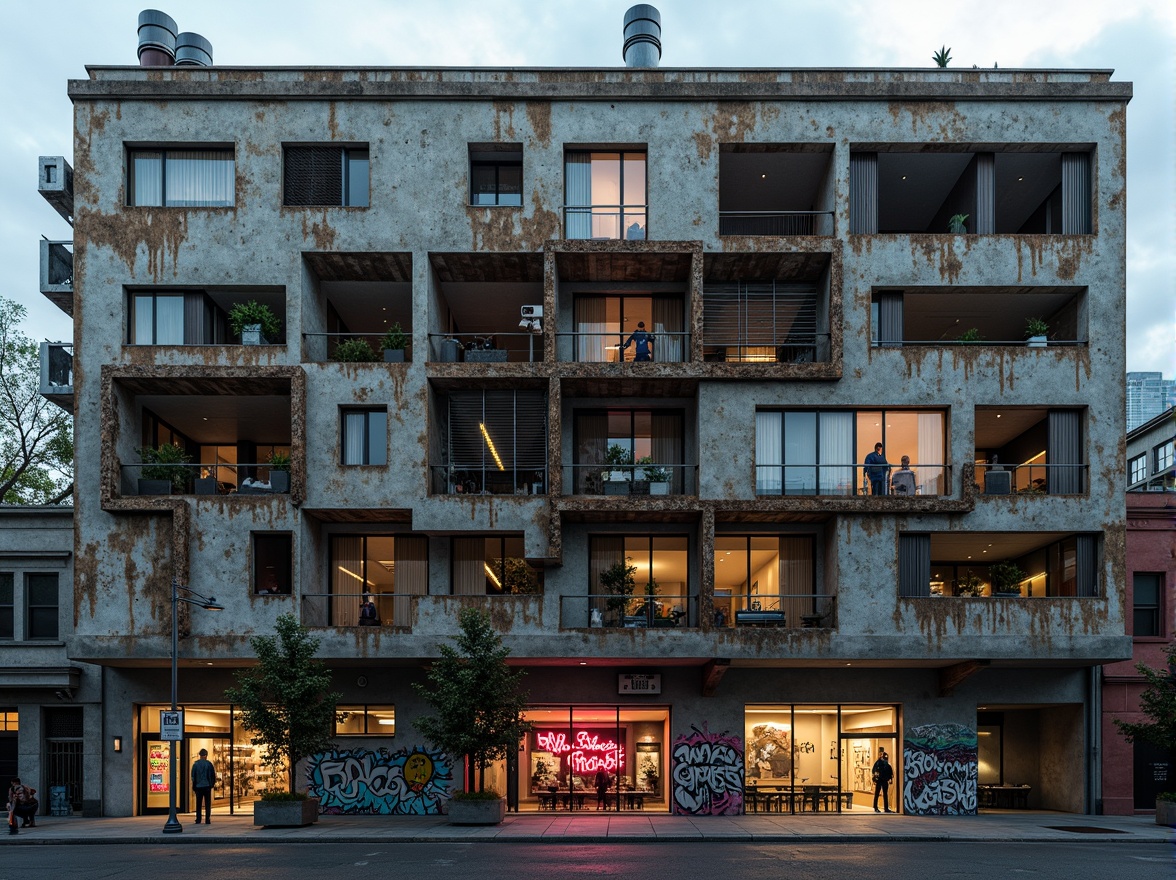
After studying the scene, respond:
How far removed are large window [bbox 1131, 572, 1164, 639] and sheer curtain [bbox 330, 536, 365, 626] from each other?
24.7 meters

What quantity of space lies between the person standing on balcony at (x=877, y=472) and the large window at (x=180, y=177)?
21.0 m

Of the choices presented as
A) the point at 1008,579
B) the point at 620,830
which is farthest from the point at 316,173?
the point at 1008,579

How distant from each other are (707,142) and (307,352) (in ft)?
45.3

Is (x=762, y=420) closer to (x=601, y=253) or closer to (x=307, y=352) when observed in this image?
(x=601, y=253)

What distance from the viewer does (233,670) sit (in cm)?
2920

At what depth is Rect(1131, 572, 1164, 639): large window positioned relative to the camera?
99.9ft

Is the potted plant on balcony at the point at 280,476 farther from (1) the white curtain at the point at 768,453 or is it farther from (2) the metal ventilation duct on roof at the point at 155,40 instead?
(2) the metal ventilation duct on roof at the point at 155,40

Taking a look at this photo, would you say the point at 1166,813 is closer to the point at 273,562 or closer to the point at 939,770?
the point at 939,770

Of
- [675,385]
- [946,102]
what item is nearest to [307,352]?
[675,385]

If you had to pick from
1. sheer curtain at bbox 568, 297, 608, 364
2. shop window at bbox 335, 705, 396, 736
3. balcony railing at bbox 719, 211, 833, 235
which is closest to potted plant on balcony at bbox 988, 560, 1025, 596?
balcony railing at bbox 719, 211, 833, 235

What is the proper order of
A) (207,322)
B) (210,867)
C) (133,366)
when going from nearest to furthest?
(210,867), (133,366), (207,322)

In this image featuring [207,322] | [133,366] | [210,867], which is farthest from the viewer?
[207,322]

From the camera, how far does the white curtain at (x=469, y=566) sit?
2930cm

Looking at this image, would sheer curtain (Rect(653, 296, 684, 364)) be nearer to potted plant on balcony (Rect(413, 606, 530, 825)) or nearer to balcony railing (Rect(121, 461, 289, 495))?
potted plant on balcony (Rect(413, 606, 530, 825))
